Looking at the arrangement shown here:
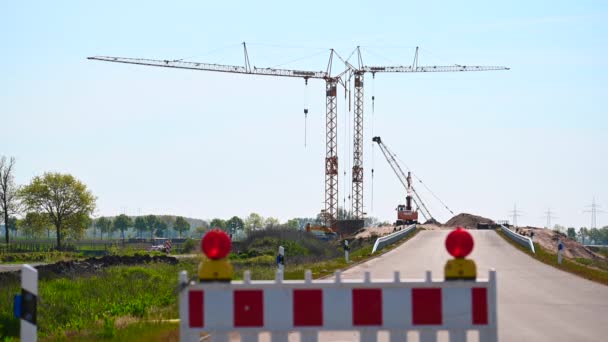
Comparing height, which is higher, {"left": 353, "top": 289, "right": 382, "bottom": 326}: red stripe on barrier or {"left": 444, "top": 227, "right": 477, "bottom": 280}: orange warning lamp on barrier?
{"left": 444, "top": 227, "right": 477, "bottom": 280}: orange warning lamp on barrier

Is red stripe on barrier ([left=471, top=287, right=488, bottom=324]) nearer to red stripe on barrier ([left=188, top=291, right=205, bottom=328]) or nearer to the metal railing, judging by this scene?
red stripe on barrier ([left=188, top=291, right=205, bottom=328])

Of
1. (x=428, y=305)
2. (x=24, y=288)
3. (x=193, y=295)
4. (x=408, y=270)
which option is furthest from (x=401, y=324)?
(x=408, y=270)

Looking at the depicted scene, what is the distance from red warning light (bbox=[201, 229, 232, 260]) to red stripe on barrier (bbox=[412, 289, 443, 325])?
60.1 inches

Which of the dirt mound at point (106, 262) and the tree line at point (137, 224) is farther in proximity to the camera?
the tree line at point (137, 224)

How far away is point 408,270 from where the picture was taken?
2928 cm

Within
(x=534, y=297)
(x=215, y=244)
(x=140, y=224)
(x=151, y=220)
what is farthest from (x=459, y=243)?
(x=151, y=220)

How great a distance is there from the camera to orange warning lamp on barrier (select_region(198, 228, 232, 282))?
6.66 m

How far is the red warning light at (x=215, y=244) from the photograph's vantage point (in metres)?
6.66

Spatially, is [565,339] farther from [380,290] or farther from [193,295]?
[193,295]

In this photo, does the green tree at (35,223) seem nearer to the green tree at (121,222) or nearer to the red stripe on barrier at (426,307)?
the red stripe on barrier at (426,307)

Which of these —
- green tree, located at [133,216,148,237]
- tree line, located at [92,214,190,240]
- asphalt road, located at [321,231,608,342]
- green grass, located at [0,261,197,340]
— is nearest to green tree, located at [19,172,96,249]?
asphalt road, located at [321,231,608,342]

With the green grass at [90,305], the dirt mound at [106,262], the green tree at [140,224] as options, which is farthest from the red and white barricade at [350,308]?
the green tree at [140,224]

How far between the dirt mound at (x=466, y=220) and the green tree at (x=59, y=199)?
48.4m

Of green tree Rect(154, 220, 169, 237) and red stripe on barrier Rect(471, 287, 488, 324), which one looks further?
green tree Rect(154, 220, 169, 237)
